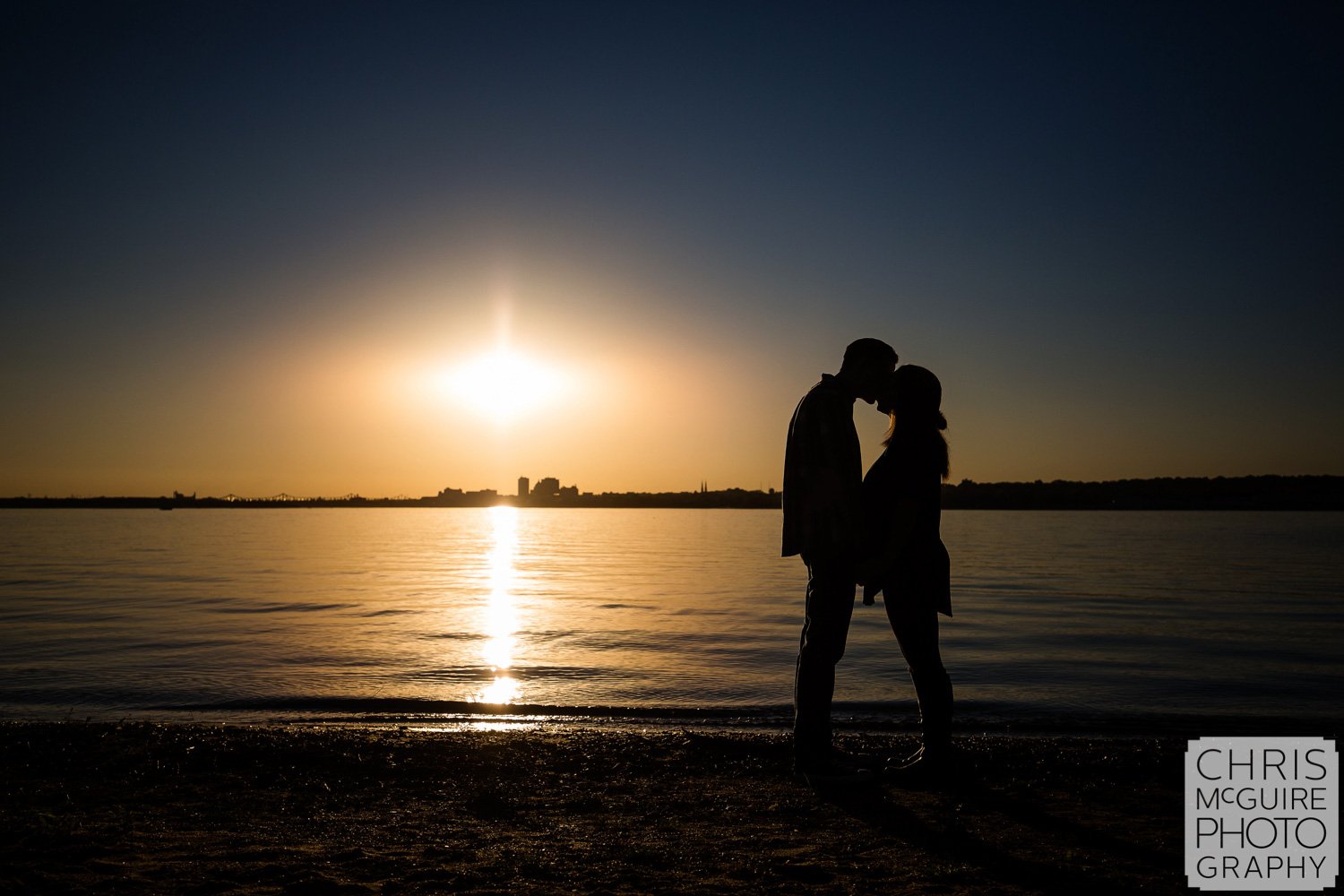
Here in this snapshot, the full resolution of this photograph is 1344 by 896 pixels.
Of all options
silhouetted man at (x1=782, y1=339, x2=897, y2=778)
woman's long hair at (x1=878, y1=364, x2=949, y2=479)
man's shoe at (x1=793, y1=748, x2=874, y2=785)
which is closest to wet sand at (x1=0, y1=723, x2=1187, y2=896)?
man's shoe at (x1=793, y1=748, x2=874, y2=785)

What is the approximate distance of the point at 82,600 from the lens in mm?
21016

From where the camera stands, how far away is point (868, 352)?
541 cm

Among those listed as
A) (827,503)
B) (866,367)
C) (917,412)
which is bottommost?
(827,503)

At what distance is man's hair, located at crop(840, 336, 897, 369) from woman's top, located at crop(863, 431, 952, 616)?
19.2 inches

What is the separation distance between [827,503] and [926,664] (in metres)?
1.21

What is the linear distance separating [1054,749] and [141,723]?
7839 mm

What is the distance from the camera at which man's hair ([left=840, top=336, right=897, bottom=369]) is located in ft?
17.7

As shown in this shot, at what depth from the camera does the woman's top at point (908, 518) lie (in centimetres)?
Result: 529

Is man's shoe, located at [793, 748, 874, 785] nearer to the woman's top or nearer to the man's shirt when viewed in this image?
the woman's top

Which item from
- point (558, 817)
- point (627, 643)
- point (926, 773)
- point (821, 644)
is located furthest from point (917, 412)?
point (627, 643)

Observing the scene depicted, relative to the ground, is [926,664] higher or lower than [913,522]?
lower

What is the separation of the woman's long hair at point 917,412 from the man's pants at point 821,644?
836 mm

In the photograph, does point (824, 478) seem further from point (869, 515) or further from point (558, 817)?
point (558, 817)

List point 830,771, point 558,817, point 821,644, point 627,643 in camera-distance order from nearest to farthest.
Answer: point 558,817, point 821,644, point 830,771, point 627,643
